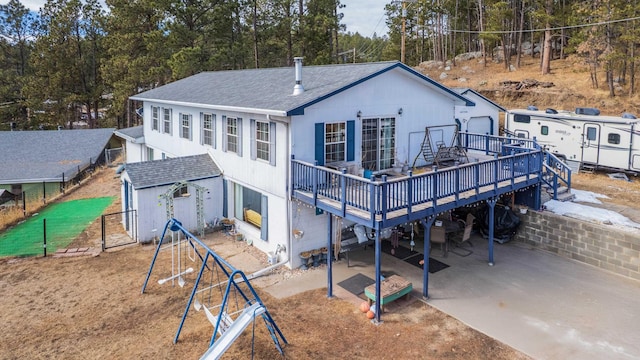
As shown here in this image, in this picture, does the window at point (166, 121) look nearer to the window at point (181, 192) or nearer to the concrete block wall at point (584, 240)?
the window at point (181, 192)

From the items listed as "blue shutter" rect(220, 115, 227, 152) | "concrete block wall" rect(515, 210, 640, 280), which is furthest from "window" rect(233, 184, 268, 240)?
"concrete block wall" rect(515, 210, 640, 280)

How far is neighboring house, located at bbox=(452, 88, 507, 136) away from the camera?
67.4ft

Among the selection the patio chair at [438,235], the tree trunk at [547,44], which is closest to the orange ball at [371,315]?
the patio chair at [438,235]

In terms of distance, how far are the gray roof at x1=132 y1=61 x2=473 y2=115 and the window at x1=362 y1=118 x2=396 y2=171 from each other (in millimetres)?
1508

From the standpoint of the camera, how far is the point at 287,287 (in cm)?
1054

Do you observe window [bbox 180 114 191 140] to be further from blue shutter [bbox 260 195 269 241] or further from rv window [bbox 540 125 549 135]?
rv window [bbox 540 125 549 135]

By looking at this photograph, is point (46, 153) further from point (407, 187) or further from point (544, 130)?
Answer: point (544, 130)

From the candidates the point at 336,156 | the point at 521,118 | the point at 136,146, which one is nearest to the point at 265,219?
the point at 336,156

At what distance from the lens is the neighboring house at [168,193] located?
43.6ft

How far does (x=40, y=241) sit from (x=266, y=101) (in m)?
8.99

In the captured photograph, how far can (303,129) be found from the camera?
11141mm

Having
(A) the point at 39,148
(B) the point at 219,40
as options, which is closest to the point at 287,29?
(B) the point at 219,40

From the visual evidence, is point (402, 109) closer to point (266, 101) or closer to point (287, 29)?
point (266, 101)

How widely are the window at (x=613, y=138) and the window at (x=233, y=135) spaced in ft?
50.5
